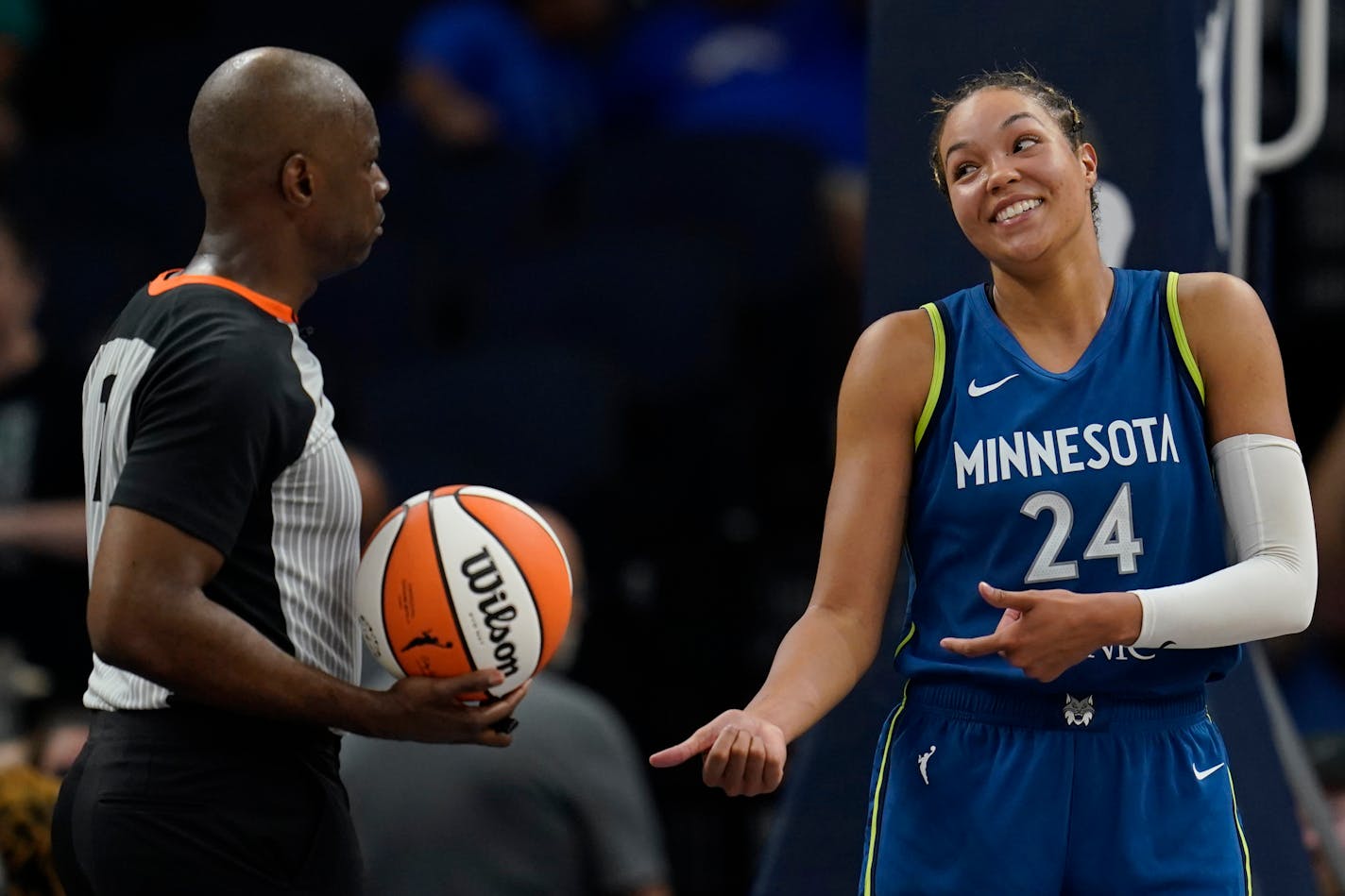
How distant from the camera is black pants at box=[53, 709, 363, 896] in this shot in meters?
2.73

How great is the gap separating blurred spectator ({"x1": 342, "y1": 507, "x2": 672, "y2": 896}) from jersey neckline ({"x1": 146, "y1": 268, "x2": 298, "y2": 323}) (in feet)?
5.83

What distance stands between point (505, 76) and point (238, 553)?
17.3 feet

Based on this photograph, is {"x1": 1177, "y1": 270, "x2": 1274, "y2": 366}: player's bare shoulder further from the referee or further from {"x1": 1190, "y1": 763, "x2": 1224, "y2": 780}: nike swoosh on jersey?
the referee

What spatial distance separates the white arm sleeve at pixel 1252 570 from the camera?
259cm

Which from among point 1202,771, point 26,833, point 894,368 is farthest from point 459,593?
point 26,833

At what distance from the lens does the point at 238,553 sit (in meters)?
2.81

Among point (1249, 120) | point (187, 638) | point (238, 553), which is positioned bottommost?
point (187, 638)

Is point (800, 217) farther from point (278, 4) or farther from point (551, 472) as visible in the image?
point (278, 4)

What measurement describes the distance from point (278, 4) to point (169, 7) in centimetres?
95

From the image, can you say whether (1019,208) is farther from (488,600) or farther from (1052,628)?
(488,600)

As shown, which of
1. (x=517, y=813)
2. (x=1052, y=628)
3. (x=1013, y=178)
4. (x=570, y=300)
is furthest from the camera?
(x=570, y=300)

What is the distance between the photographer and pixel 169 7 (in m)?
9.28

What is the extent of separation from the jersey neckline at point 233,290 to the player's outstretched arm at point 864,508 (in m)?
0.85

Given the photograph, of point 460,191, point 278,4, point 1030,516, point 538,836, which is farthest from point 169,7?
point 1030,516
